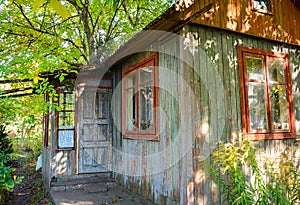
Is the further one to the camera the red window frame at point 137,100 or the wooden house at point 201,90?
the red window frame at point 137,100

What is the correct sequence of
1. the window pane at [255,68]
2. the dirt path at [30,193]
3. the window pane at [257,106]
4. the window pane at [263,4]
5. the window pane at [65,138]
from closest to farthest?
the window pane at [257,106] < the window pane at [255,68] < the window pane at [263,4] < the dirt path at [30,193] < the window pane at [65,138]

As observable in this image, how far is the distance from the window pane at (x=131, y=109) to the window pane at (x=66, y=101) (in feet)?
4.90

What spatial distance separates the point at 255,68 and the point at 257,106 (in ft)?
2.07

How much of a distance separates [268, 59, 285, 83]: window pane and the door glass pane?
3.05 ft

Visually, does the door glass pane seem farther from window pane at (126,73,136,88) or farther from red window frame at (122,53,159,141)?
window pane at (126,73,136,88)

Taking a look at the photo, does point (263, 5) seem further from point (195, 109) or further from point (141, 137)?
point (141, 137)

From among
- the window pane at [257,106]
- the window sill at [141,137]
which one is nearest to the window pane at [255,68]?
the window pane at [257,106]

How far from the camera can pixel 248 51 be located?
13.5 feet

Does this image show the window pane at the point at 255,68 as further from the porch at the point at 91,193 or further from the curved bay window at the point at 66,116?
the curved bay window at the point at 66,116

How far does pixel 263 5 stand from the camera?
4445 mm

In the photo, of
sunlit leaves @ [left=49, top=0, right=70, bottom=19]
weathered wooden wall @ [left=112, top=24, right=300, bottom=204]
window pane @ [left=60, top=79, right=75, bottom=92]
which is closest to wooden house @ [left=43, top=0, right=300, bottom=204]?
weathered wooden wall @ [left=112, top=24, right=300, bottom=204]

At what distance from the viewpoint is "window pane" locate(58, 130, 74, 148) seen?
5.85 metres

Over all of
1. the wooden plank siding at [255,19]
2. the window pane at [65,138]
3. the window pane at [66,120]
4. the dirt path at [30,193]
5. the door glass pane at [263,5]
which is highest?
the door glass pane at [263,5]

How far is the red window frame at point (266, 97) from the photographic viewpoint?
→ 12.8ft
